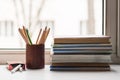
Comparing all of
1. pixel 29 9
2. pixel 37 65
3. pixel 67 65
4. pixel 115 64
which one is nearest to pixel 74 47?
pixel 67 65

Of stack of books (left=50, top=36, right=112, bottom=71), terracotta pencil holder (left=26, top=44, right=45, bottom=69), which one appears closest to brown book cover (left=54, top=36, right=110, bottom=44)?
stack of books (left=50, top=36, right=112, bottom=71)

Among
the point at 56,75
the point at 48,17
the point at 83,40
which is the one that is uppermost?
the point at 48,17

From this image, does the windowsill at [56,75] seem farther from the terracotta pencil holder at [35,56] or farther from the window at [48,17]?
the window at [48,17]

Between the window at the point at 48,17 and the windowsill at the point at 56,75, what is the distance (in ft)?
1.06

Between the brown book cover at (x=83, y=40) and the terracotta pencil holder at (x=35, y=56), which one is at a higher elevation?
the brown book cover at (x=83, y=40)

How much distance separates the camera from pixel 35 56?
1162 millimetres

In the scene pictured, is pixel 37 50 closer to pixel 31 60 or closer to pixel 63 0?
pixel 31 60

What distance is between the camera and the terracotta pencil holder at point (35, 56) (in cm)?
116

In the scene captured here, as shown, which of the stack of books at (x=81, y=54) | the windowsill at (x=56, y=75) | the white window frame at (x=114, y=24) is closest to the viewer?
the windowsill at (x=56, y=75)

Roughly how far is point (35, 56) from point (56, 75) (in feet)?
0.55

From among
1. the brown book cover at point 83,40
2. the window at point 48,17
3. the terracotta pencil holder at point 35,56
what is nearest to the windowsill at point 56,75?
the terracotta pencil holder at point 35,56

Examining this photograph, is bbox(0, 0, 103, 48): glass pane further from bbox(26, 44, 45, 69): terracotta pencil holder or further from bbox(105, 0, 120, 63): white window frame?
bbox(26, 44, 45, 69): terracotta pencil holder

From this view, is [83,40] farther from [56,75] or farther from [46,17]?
[46,17]

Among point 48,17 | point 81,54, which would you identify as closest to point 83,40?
point 81,54
